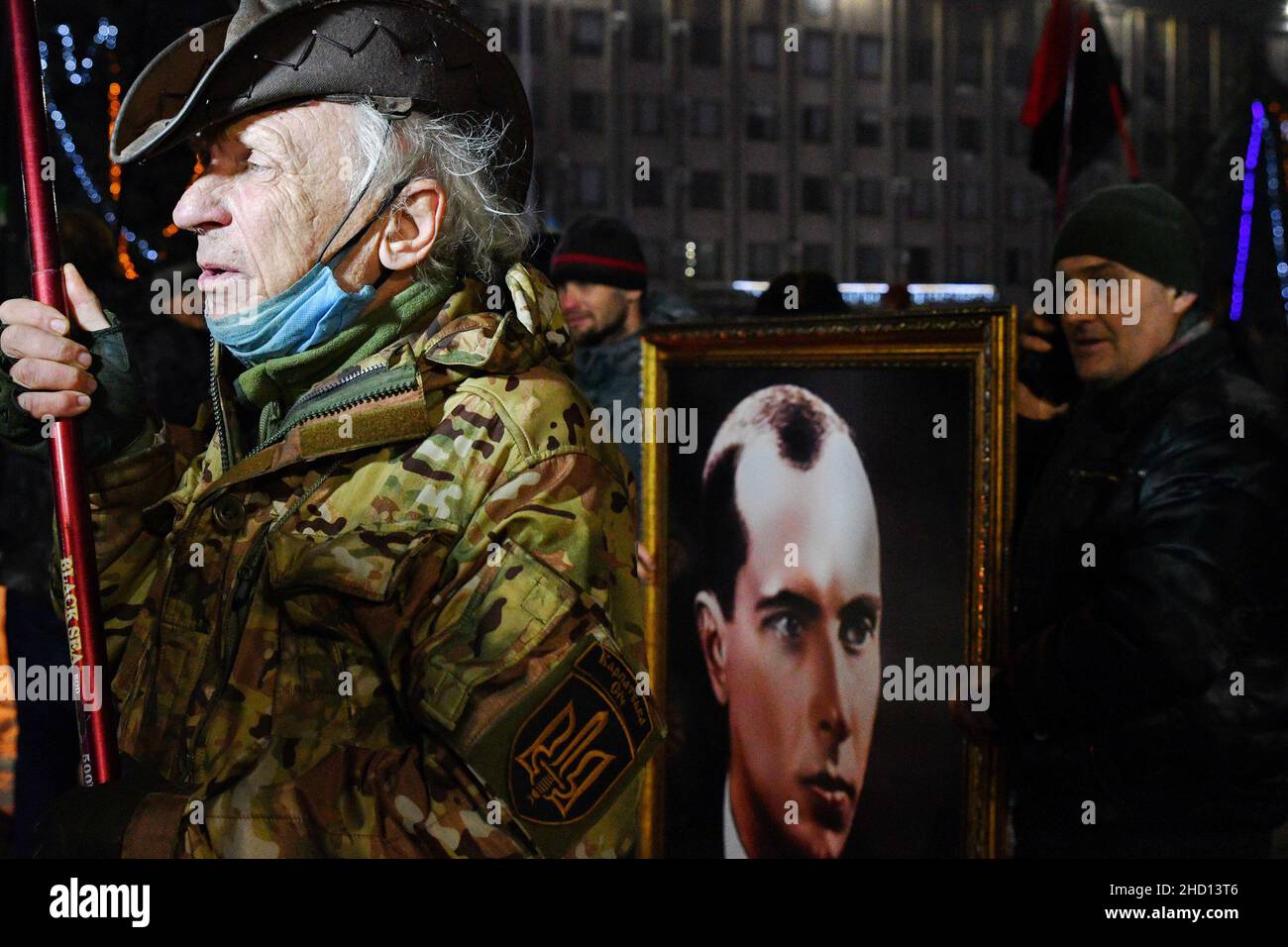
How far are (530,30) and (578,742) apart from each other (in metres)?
2.59

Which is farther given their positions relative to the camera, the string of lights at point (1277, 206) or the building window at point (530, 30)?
the building window at point (530, 30)

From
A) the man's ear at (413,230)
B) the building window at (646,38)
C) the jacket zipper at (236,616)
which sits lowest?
the jacket zipper at (236,616)

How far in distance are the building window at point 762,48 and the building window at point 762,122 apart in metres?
0.10

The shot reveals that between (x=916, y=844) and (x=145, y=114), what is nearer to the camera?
(x=145, y=114)

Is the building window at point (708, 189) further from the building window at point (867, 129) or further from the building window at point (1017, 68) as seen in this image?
the building window at point (1017, 68)

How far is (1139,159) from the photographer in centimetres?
339

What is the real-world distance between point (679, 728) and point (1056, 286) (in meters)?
1.24

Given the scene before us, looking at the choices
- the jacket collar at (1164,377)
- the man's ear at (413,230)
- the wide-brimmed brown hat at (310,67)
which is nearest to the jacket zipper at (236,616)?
the man's ear at (413,230)

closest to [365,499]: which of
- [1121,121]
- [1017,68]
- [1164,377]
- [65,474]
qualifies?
[65,474]

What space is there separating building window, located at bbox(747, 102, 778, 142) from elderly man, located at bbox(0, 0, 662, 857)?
6.20ft

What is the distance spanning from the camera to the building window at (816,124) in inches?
132

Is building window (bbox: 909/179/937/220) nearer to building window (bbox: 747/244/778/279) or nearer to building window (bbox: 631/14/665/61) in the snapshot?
building window (bbox: 747/244/778/279)
